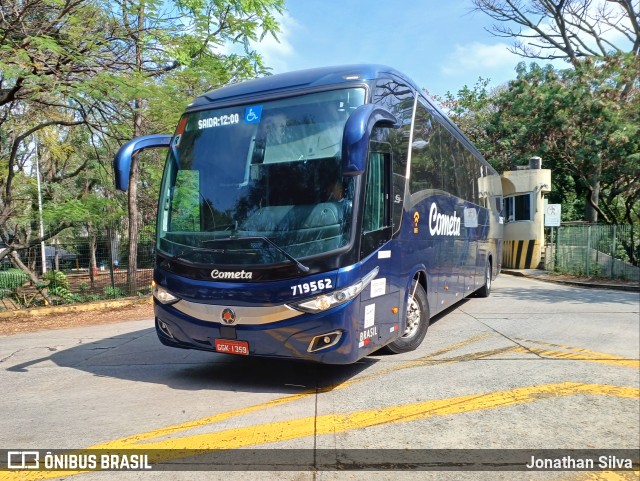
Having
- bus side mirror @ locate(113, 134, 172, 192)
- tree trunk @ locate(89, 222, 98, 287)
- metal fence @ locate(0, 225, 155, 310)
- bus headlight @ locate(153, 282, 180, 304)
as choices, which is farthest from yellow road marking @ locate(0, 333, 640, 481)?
tree trunk @ locate(89, 222, 98, 287)

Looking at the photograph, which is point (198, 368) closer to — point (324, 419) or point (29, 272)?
point (324, 419)

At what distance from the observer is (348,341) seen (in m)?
4.63

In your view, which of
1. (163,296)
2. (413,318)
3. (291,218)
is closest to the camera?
(291,218)

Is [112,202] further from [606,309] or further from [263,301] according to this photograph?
[606,309]

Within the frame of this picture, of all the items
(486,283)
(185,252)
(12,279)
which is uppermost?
(185,252)

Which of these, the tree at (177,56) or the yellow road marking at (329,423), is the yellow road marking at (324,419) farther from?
the tree at (177,56)

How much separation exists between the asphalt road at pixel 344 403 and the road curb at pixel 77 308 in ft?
16.2

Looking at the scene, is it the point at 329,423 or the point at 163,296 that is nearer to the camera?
the point at 329,423

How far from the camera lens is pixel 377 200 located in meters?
5.17

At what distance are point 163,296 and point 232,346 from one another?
105cm

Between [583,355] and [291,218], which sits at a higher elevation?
[291,218]

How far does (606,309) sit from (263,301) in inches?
291

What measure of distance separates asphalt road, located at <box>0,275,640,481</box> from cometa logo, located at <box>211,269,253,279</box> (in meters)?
1.24

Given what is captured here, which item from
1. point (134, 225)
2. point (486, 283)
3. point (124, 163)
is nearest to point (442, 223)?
point (124, 163)
